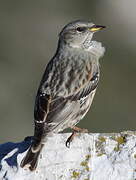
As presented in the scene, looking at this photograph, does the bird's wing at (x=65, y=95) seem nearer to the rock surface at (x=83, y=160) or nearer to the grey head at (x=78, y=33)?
the rock surface at (x=83, y=160)

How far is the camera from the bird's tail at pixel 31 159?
10.6m

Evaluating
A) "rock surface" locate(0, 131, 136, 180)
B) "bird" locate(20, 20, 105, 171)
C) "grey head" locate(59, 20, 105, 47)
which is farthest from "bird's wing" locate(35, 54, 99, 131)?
"grey head" locate(59, 20, 105, 47)

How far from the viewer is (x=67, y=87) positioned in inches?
480

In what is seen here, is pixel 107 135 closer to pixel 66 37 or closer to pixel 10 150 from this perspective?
pixel 10 150

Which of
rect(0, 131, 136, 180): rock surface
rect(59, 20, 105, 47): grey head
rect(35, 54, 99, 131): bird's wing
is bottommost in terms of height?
rect(0, 131, 136, 180): rock surface

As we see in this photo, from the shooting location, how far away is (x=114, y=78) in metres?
27.0

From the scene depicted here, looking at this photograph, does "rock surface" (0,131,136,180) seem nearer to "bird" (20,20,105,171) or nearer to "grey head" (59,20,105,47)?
"bird" (20,20,105,171)

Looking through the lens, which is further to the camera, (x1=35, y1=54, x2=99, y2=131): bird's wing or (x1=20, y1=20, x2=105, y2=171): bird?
(x1=35, y1=54, x2=99, y2=131): bird's wing

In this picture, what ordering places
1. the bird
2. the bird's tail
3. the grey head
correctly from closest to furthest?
the bird's tail → the bird → the grey head

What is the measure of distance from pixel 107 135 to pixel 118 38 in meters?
19.6

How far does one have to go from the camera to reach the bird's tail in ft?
34.9

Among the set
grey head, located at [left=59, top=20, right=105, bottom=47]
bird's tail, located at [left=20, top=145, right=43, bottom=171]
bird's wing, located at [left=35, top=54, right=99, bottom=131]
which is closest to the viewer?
bird's tail, located at [left=20, top=145, right=43, bottom=171]

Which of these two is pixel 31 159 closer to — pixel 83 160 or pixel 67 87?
pixel 83 160

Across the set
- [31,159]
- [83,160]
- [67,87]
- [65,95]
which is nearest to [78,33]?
[67,87]
